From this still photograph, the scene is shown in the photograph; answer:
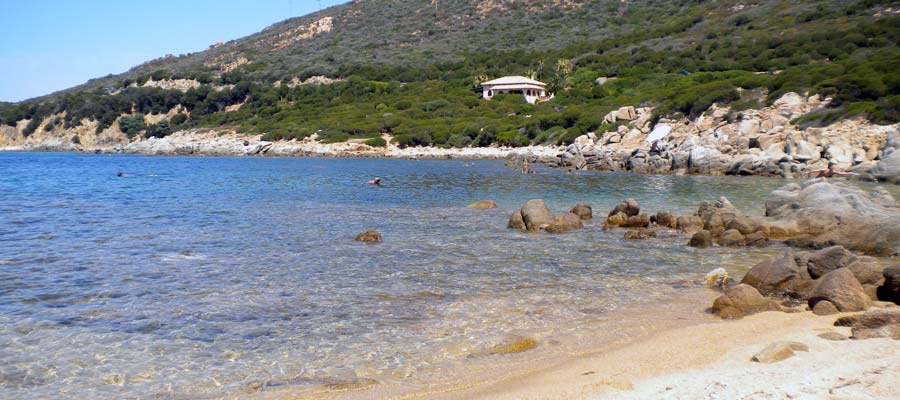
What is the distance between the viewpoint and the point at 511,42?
120500 millimetres

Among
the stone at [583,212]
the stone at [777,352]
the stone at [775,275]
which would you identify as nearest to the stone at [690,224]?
the stone at [583,212]

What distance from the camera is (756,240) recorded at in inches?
648

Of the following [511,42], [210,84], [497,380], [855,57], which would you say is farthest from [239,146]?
[497,380]

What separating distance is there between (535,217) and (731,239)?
5329 mm

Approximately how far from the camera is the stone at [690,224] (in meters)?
19.0

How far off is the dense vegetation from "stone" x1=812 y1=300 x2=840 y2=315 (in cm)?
3840

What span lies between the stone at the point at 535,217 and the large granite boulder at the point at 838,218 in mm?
5988

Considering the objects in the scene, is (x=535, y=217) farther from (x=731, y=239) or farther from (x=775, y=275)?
(x=775, y=275)

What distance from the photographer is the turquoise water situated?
7754 mm

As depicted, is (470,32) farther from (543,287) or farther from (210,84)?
(543,287)

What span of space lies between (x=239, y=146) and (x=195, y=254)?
67.8m

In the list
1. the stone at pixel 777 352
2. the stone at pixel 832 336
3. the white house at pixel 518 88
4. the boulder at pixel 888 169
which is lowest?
the boulder at pixel 888 169

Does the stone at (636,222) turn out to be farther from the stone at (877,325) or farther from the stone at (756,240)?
the stone at (877,325)

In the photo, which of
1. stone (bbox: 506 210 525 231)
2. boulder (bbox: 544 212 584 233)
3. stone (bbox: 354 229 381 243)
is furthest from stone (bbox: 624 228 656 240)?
stone (bbox: 354 229 381 243)
